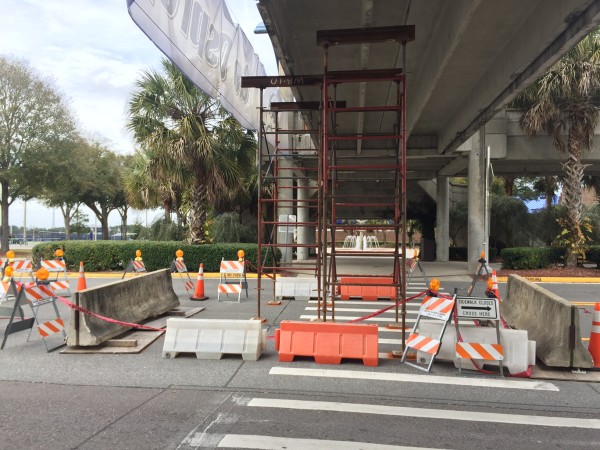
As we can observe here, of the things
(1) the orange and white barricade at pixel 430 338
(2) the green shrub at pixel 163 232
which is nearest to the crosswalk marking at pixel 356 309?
(1) the orange and white barricade at pixel 430 338

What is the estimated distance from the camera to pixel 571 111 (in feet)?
54.9

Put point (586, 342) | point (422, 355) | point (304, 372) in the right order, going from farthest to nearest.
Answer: point (586, 342)
point (422, 355)
point (304, 372)

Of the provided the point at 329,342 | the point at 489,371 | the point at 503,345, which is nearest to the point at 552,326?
the point at 503,345

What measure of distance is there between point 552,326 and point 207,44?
8028mm

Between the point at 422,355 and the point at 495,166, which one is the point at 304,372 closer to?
the point at 422,355

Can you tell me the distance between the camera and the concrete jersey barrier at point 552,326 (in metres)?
5.67

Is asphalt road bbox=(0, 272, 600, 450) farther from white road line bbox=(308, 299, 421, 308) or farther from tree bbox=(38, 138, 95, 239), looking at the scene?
tree bbox=(38, 138, 95, 239)

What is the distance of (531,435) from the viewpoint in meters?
3.97

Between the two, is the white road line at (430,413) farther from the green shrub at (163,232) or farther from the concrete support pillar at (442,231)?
the concrete support pillar at (442,231)

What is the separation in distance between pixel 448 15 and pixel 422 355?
5.87 meters

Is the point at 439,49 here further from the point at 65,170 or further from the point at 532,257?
the point at 65,170

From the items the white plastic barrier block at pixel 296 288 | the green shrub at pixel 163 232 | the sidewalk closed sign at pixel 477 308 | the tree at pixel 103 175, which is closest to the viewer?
the sidewalk closed sign at pixel 477 308

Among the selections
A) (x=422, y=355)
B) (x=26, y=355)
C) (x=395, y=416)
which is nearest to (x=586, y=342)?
(x=422, y=355)

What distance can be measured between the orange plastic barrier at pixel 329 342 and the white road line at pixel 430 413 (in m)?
1.37
